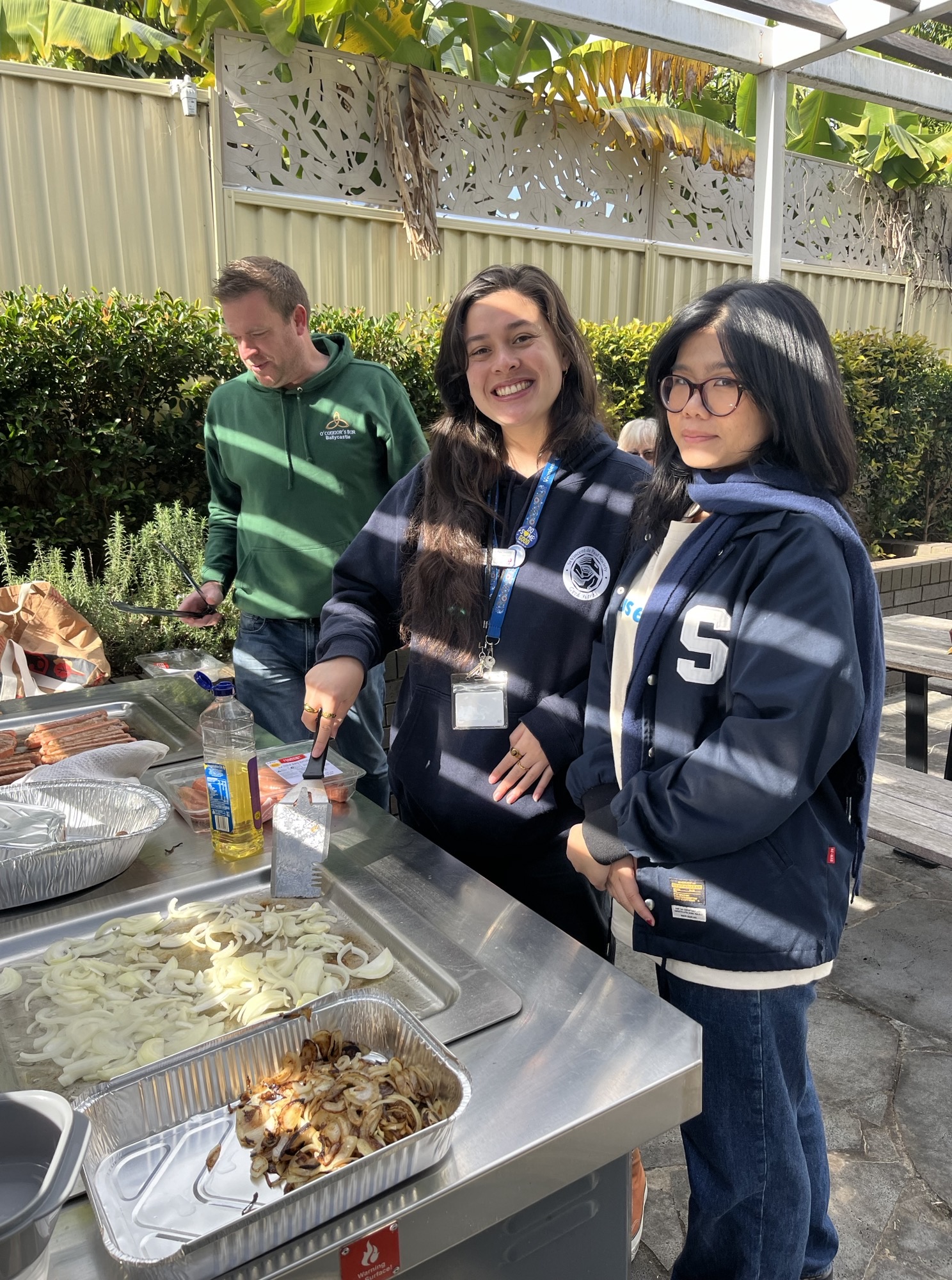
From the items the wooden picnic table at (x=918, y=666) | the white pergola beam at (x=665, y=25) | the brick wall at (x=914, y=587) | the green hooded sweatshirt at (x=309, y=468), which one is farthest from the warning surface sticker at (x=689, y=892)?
the brick wall at (x=914, y=587)

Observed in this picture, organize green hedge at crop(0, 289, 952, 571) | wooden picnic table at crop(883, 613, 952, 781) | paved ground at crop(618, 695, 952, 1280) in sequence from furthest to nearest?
green hedge at crop(0, 289, 952, 571)
wooden picnic table at crop(883, 613, 952, 781)
paved ground at crop(618, 695, 952, 1280)

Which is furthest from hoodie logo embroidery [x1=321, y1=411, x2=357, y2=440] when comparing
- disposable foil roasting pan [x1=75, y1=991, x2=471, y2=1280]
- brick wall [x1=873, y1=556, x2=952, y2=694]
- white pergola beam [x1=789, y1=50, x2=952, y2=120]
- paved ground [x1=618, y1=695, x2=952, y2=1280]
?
brick wall [x1=873, y1=556, x2=952, y2=694]

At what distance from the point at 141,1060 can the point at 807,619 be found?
3.74ft

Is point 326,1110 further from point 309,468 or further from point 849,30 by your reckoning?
point 849,30

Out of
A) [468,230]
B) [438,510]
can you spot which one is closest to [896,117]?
[468,230]

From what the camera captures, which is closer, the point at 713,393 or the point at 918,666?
the point at 713,393

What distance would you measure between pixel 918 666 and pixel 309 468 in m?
2.72

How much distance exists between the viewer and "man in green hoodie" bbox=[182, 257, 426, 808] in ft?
11.0

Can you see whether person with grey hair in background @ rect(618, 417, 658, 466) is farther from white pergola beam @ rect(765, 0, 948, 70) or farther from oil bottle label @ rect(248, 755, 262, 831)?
oil bottle label @ rect(248, 755, 262, 831)

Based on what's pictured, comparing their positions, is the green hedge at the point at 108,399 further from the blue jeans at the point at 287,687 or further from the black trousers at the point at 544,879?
the black trousers at the point at 544,879

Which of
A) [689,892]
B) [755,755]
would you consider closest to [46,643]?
[689,892]

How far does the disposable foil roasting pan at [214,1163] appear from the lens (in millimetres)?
910

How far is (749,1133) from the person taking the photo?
5.43 feet

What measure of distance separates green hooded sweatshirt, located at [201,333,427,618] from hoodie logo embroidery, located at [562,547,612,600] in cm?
150
